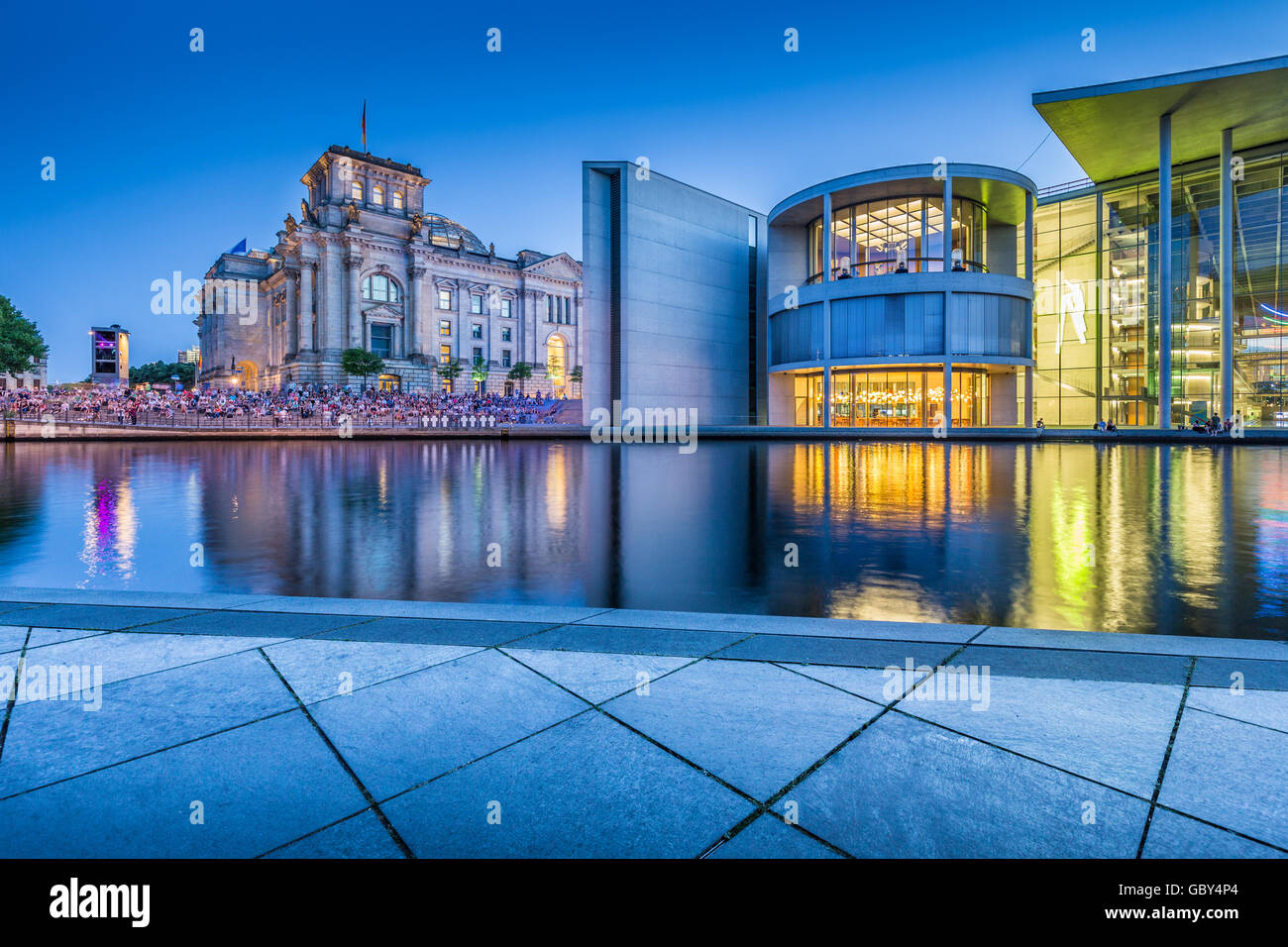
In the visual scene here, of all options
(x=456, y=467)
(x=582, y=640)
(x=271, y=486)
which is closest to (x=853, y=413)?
(x=456, y=467)

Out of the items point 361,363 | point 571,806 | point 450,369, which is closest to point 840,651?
point 571,806

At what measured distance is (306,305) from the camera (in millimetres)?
91688

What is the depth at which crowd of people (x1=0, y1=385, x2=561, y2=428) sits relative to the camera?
176 feet

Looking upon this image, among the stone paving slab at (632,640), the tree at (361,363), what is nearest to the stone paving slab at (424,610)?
the stone paving slab at (632,640)

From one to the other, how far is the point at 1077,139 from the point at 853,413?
73.0ft

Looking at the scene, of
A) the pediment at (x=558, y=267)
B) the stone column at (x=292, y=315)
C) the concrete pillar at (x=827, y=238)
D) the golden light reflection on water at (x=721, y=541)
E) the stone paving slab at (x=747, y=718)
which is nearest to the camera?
the stone paving slab at (x=747, y=718)

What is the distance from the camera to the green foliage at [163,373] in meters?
160

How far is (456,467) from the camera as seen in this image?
83.1 feet

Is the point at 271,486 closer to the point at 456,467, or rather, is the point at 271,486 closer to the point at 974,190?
the point at 456,467

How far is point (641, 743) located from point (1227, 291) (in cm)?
5299

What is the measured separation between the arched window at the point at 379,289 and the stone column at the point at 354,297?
130 centimetres

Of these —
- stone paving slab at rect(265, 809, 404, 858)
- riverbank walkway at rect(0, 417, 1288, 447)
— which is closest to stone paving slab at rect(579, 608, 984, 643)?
stone paving slab at rect(265, 809, 404, 858)

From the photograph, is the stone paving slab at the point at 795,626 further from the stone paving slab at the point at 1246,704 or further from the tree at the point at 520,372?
the tree at the point at 520,372

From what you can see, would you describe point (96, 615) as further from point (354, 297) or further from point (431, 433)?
point (354, 297)
